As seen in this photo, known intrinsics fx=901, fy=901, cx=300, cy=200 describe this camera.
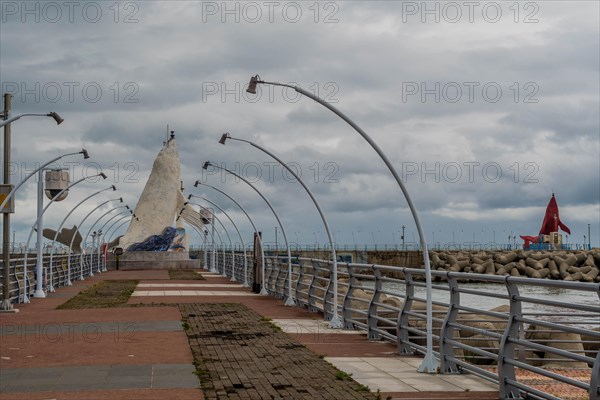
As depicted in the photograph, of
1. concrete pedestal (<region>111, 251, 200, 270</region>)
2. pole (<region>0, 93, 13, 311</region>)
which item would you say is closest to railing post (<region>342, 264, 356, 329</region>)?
pole (<region>0, 93, 13, 311</region>)

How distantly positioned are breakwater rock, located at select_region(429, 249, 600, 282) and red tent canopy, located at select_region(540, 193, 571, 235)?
1219 inches

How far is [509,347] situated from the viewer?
884 cm

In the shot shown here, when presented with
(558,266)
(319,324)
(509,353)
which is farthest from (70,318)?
(558,266)

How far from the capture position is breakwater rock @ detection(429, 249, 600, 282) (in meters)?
79.4

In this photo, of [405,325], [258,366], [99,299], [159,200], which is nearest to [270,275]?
[99,299]

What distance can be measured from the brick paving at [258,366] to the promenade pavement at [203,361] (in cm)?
1

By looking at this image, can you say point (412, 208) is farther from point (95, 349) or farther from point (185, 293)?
point (185, 293)

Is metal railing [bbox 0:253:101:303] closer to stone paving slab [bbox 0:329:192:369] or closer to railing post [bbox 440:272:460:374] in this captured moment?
stone paving slab [bbox 0:329:192:369]

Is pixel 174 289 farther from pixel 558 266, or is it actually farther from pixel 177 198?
pixel 177 198

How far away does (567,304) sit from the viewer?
310 inches

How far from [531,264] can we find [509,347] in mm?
76308

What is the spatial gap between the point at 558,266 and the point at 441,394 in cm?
7662

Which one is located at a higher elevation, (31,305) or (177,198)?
(177,198)

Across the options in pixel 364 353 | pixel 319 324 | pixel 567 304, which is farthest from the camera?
pixel 319 324
